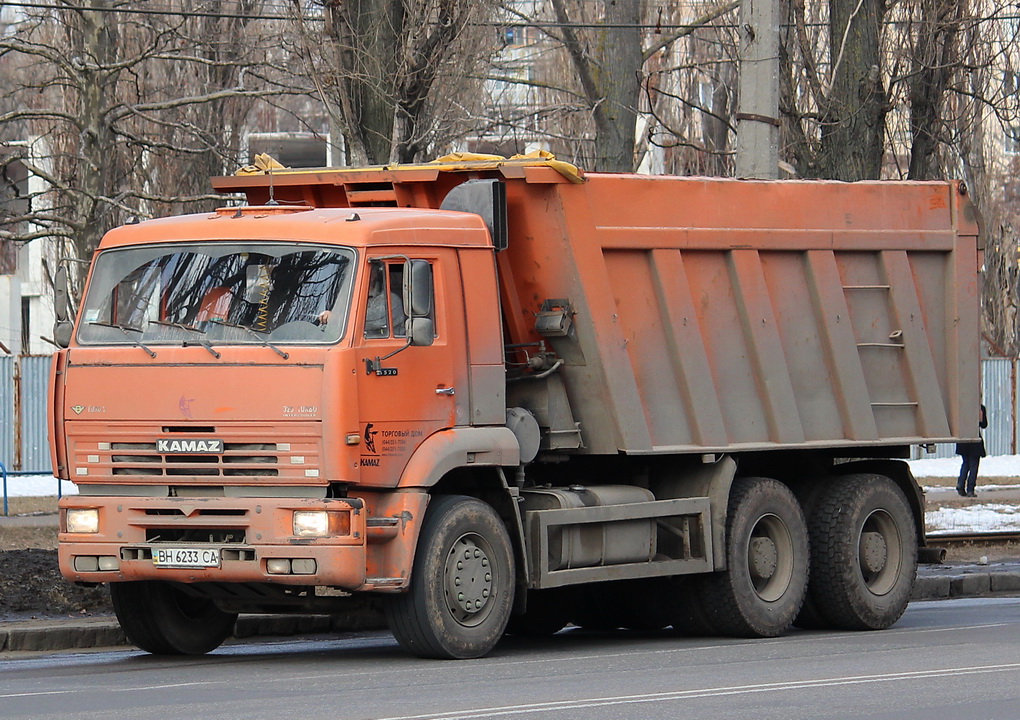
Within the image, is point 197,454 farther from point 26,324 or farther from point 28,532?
point 26,324

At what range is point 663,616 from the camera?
13.4m

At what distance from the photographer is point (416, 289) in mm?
10797

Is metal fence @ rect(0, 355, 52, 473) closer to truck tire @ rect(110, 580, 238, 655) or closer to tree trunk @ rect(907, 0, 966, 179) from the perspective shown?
tree trunk @ rect(907, 0, 966, 179)

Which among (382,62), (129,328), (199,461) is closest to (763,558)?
(199,461)

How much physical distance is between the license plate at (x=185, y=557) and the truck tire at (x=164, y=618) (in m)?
0.94

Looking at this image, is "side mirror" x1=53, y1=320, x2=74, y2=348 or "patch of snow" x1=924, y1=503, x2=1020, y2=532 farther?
"patch of snow" x1=924, y1=503, x2=1020, y2=532

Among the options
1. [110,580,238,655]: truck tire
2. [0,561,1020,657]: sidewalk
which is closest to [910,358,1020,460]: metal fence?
[0,561,1020,657]: sidewalk

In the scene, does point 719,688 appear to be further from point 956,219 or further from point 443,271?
point 956,219

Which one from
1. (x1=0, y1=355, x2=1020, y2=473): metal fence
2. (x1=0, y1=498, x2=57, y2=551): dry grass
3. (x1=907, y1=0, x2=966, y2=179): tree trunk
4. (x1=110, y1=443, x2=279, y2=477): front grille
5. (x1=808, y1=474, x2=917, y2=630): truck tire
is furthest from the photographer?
(x1=0, y1=355, x2=1020, y2=473): metal fence

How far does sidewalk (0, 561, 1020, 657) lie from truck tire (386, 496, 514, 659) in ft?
2.19

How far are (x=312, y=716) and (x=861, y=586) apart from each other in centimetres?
660

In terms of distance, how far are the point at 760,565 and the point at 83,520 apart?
16.4ft

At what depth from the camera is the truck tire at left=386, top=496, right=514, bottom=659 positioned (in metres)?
10.6

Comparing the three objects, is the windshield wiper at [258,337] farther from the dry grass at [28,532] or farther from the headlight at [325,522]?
the dry grass at [28,532]
